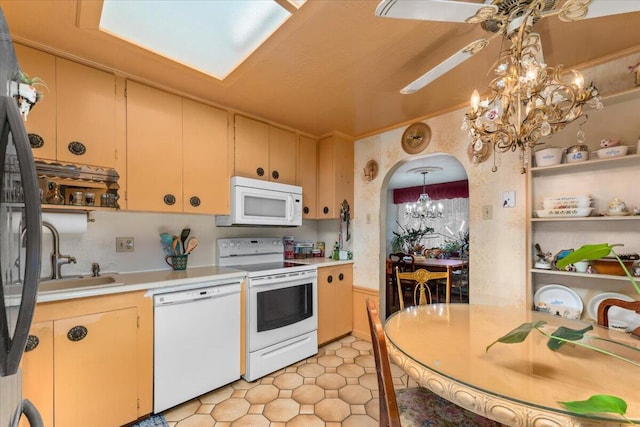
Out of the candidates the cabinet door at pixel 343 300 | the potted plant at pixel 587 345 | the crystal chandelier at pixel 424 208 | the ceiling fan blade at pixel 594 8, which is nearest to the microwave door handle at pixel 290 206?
the cabinet door at pixel 343 300

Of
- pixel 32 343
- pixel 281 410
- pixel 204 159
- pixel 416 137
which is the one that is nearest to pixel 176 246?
pixel 204 159

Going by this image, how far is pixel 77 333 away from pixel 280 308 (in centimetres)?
134

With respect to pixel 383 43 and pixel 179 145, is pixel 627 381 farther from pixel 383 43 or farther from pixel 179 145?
pixel 179 145

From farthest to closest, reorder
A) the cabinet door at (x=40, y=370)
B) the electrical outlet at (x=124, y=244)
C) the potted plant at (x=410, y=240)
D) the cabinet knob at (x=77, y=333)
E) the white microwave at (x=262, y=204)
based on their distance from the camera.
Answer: the potted plant at (x=410, y=240), the white microwave at (x=262, y=204), the electrical outlet at (x=124, y=244), the cabinet knob at (x=77, y=333), the cabinet door at (x=40, y=370)

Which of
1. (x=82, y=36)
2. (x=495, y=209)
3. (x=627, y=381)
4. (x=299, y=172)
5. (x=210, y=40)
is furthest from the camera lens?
(x=299, y=172)

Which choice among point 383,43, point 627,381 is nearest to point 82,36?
point 383,43

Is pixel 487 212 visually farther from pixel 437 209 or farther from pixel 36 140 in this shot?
pixel 437 209

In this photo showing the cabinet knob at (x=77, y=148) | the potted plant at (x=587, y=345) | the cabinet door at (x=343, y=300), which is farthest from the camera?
the cabinet door at (x=343, y=300)

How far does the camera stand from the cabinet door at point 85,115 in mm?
1701

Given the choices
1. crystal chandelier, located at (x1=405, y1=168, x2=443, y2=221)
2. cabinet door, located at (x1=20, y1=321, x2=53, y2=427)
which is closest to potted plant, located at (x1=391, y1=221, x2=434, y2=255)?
crystal chandelier, located at (x1=405, y1=168, x2=443, y2=221)

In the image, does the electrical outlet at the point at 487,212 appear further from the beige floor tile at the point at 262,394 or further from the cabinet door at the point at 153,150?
the cabinet door at the point at 153,150

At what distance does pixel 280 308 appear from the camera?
243 centimetres

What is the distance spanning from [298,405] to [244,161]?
201cm

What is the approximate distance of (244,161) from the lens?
2600mm
